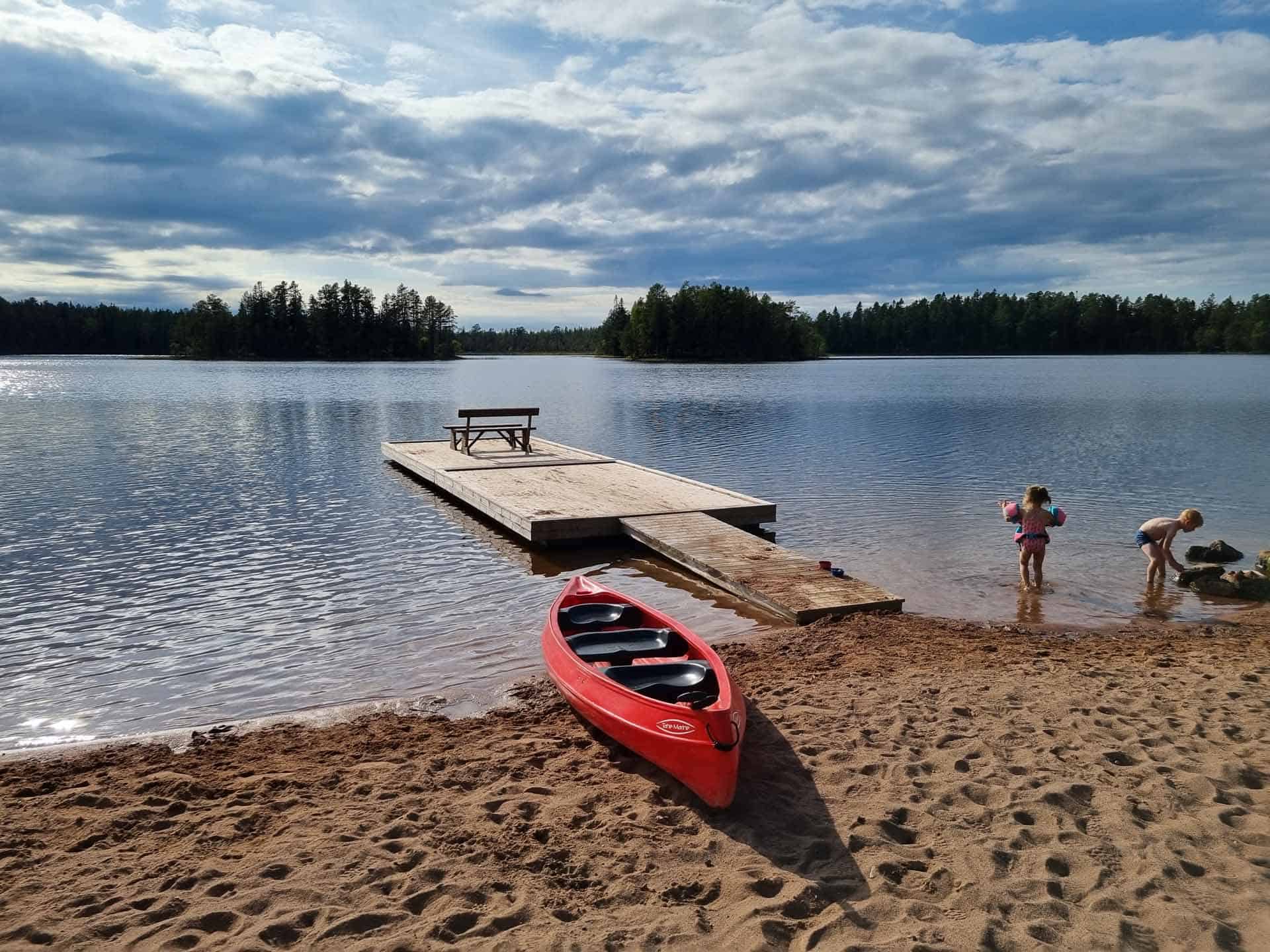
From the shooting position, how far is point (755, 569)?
1121 cm

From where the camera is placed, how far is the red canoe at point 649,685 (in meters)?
5.34

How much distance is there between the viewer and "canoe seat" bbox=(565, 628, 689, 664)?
739cm

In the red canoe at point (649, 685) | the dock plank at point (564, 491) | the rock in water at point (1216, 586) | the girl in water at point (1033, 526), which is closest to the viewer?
the red canoe at point (649, 685)

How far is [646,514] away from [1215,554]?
28.1 feet

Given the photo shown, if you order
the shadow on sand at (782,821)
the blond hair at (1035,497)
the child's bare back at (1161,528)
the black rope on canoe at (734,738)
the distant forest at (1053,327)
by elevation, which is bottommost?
the shadow on sand at (782,821)

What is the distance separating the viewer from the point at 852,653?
8.37m

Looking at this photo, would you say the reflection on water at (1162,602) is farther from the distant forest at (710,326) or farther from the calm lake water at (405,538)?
the distant forest at (710,326)

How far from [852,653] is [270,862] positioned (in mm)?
5480

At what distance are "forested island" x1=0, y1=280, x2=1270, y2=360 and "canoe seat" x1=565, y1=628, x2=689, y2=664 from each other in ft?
394

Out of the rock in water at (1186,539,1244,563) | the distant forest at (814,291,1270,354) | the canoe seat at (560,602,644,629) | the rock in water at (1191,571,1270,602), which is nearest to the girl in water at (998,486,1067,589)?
the rock in water at (1191,571,1270,602)

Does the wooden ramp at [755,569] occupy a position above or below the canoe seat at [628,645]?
below

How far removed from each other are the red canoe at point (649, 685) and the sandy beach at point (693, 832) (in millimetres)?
231

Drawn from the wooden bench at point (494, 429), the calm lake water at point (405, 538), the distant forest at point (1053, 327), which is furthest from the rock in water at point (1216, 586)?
the distant forest at point (1053, 327)

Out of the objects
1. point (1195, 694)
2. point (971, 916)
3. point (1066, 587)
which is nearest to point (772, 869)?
point (971, 916)
